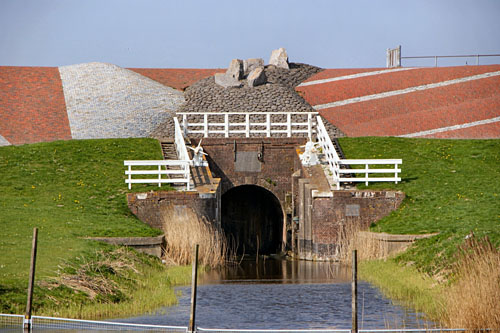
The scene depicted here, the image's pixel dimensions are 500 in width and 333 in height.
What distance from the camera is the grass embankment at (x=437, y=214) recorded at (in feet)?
59.2

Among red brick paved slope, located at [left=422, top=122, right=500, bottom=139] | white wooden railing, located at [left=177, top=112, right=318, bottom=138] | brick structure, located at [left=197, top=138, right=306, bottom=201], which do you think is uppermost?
red brick paved slope, located at [left=422, top=122, right=500, bottom=139]

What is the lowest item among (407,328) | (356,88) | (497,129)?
(407,328)

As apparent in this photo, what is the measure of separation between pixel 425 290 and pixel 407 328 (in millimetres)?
3813

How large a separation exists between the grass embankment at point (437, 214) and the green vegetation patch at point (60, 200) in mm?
7992

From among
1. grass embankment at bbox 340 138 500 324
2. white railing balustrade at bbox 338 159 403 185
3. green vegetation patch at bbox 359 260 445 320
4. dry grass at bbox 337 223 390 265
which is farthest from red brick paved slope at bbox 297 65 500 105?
green vegetation patch at bbox 359 260 445 320

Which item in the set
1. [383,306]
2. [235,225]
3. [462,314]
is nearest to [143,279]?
[383,306]

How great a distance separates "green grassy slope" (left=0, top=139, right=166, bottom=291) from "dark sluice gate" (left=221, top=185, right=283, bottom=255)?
4629 millimetres

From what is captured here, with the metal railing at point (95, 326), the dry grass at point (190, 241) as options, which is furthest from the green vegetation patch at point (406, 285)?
the dry grass at point (190, 241)

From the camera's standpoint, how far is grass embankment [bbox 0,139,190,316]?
60.4 feet

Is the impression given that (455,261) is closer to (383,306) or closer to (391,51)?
(383,306)

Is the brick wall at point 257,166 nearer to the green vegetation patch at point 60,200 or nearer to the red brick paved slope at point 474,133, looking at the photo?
the green vegetation patch at point 60,200

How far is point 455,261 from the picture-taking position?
19203 mm

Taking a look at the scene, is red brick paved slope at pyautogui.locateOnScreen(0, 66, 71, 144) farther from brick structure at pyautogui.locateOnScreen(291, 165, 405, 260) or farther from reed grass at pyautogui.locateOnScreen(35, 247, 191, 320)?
reed grass at pyautogui.locateOnScreen(35, 247, 191, 320)

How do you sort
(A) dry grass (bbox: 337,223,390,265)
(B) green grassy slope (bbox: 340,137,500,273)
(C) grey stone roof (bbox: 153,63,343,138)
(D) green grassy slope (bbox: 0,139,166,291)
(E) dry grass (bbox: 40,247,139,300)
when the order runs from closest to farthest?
1. (E) dry grass (bbox: 40,247,139,300)
2. (D) green grassy slope (bbox: 0,139,166,291)
3. (B) green grassy slope (bbox: 340,137,500,273)
4. (A) dry grass (bbox: 337,223,390,265)
5. (C) grey stone roof (bbox: 153,63,343,138)
